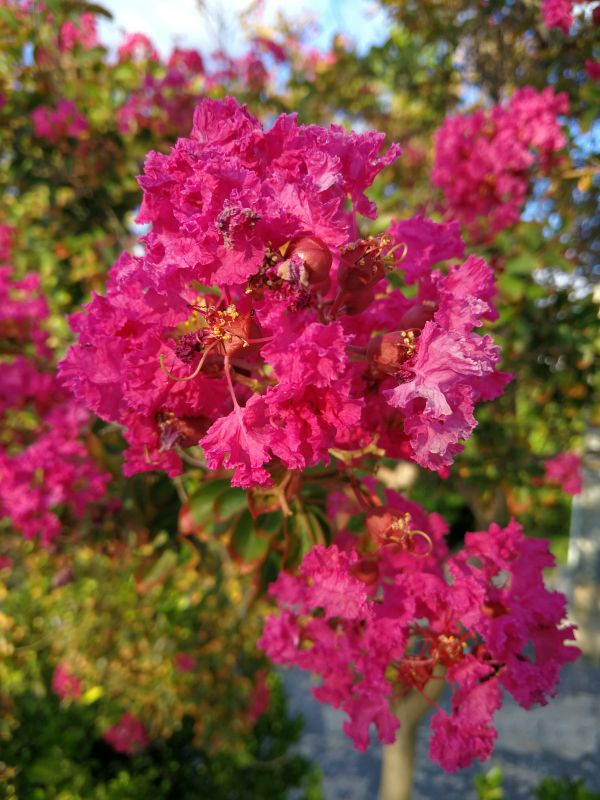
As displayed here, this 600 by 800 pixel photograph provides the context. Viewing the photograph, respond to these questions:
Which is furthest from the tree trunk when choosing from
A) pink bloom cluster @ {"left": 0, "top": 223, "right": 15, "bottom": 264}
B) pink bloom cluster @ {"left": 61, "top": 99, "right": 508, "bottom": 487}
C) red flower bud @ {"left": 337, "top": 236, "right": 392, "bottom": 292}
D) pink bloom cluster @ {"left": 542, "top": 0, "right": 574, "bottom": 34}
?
pink bloom cluster @ {"left": 0, "top": 223, "right": 15, "bottom": 264}

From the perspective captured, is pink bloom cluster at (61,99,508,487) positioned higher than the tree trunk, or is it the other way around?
pink bloom cluster at (61,99,508,487)

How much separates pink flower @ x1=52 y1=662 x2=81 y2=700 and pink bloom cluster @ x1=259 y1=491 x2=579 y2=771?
236 centimetres

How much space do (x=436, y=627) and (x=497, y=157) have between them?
157 centimetres

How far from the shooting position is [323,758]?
11.1 ft

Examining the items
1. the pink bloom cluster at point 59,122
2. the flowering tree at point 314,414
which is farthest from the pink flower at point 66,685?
the pink bloom cluster at point 59,122

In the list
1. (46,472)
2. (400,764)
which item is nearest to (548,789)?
(400,764)

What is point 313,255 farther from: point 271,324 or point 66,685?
point 66,685

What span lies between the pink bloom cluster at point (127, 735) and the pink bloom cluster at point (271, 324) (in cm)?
242

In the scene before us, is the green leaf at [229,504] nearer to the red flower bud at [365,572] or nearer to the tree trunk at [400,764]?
the red flower bud at [365,572]

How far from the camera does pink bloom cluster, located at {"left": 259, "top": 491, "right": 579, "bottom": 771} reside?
0.85 metres

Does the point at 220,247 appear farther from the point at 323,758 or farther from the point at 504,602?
the point at 323,758

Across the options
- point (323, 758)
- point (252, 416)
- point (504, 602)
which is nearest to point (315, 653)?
point (504, 602)

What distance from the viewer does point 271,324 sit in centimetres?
66

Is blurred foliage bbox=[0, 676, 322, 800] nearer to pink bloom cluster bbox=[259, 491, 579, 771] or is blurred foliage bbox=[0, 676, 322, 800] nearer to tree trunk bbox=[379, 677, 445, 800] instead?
tree trunk bbox=[379, 677, 445, 800]
